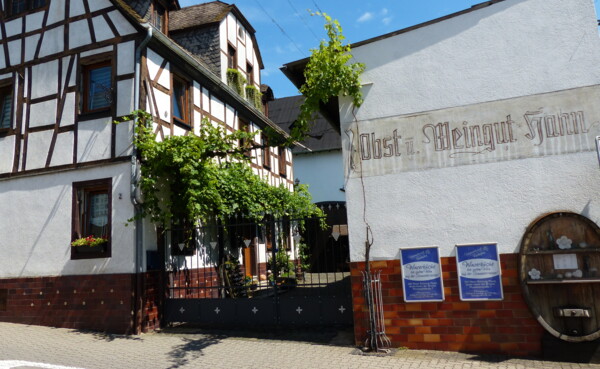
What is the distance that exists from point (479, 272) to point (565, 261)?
1086 millimetres

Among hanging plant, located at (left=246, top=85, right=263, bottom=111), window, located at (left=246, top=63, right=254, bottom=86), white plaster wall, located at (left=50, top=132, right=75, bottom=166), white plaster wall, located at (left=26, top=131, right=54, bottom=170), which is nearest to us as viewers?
white plaster wall, located at (left=50, top=132, right=75, bottom=166)

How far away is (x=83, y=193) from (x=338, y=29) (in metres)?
6.29

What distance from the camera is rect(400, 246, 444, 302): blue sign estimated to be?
6609 mm

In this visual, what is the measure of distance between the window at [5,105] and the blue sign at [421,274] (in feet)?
32.6

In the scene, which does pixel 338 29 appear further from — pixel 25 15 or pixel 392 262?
pixel 25 15

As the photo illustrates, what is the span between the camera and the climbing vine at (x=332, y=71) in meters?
7.18

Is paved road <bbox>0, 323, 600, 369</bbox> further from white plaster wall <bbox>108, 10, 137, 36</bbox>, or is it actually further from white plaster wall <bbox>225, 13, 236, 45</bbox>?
white plaster wall <bbox>225, 13, 236, 45</bbox>

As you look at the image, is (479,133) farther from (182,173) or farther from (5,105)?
(5,105)

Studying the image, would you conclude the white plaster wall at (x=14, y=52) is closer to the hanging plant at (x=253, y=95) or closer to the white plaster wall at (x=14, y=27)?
the white plaster wall at (x=14, y=27)

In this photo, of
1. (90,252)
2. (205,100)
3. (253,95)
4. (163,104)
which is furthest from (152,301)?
(253,95)

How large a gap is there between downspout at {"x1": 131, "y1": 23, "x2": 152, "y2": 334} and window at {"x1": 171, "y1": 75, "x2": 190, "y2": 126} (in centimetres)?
163

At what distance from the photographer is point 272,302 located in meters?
8.15

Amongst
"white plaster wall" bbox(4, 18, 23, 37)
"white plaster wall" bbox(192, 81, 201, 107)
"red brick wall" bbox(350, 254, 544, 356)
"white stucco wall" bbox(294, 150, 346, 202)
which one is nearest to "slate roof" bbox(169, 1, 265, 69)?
"white plaster wall" bbox(192, 81, 201, 107)

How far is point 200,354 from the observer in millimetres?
6988
